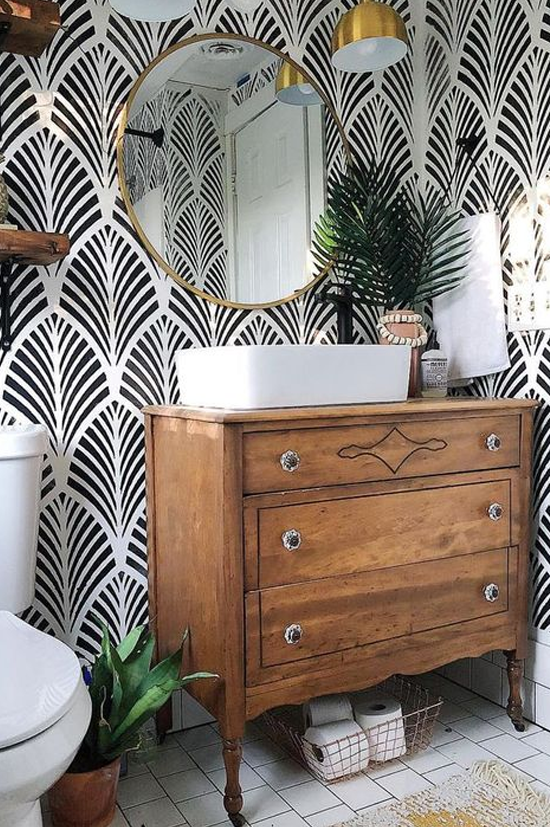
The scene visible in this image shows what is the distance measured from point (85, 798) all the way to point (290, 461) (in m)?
0.87

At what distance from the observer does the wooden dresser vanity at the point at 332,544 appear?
5.65ft

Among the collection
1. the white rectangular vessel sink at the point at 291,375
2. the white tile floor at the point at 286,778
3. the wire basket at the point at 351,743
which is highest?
the white rectangular vessel sink at the point at 291,375

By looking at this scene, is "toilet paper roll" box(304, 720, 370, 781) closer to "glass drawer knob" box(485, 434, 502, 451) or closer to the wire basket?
the wire basket

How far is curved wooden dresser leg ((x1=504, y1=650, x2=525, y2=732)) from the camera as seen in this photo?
2.14 m

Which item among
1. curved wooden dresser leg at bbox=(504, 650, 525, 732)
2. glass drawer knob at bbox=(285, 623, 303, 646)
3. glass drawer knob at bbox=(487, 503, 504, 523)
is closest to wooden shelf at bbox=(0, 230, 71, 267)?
glass drawer knob at bbox=(285, 623, 303, 646)

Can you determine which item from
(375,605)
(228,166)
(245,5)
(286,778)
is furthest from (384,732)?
(245,5)

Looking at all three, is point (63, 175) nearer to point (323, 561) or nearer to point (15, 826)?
point (323, 561)

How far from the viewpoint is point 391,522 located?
1.90 meters

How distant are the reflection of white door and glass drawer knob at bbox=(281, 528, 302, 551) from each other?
0.78 metres

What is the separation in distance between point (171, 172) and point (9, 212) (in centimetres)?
46

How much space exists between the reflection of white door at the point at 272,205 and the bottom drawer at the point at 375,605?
91cm

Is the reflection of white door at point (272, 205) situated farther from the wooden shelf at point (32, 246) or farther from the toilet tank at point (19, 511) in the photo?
the toilet tank at point (19, 511)

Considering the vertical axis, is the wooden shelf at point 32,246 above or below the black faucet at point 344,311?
above

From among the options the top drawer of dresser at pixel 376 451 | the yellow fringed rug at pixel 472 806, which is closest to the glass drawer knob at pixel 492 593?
the top drawer of dresser at pixel 376 451
